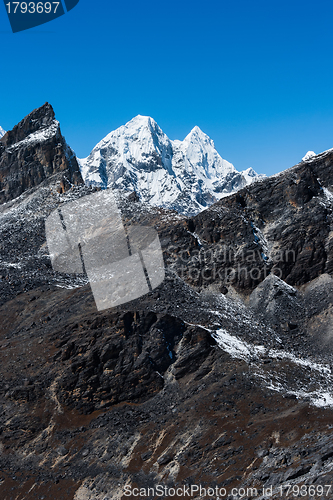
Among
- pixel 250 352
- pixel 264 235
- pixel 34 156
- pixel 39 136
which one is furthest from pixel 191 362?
pixel 39 136

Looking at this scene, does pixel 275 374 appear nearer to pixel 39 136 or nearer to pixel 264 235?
pixel 264 235

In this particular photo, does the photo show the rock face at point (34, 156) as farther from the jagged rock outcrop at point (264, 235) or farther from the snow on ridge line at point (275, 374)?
the snow on ridge line at point (275, 374)

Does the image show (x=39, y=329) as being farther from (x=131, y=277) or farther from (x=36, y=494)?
(x=36, y=494)


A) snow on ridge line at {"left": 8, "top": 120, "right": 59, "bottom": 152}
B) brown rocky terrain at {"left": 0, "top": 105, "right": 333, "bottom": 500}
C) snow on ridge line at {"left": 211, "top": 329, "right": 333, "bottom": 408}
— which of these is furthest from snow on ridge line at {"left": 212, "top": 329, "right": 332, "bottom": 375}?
snow on ridge line at {"left": 8, "top": 120, "right": 59, "bottom": 152}

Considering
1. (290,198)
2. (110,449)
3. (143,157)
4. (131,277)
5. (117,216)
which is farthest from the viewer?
(143,157)

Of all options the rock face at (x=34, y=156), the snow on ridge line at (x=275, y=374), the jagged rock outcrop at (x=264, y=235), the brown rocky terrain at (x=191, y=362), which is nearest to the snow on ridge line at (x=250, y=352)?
the snow on ridge line at (x=275, y=374)

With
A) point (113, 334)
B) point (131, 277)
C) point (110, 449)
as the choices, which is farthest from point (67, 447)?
point (131, 277)

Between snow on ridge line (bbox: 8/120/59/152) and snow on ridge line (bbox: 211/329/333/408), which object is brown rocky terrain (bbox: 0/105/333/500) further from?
snow on ridge line (bbox: 8/120/59/152)
